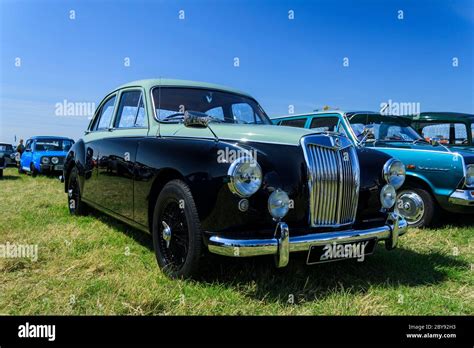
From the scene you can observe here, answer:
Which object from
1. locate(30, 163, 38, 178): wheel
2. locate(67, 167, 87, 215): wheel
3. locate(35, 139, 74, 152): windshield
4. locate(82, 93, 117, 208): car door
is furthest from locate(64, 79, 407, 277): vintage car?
locate(35, 139, 74, 152): windshield

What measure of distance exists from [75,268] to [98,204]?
1.43 meters

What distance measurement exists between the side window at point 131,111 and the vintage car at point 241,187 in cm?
3

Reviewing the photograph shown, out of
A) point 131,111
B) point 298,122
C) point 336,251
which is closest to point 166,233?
point 336,251

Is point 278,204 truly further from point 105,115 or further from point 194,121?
point 105,115

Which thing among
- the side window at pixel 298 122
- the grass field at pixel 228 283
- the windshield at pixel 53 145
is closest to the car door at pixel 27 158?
the windshield at pixel 53 145

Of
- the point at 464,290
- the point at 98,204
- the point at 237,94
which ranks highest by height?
the point at 237,94

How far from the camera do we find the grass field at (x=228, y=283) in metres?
2.85

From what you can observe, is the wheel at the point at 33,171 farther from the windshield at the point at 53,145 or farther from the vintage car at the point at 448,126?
the vintage car at the point at 448,126

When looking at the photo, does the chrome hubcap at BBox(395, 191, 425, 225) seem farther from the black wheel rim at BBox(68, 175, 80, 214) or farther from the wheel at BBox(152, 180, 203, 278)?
the black wheel rim at BBox(68, 175, 80, 214)
